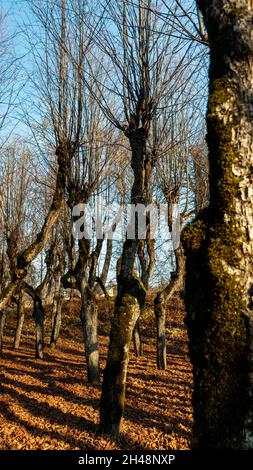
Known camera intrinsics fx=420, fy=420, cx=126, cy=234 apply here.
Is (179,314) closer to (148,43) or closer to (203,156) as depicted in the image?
(203,156)

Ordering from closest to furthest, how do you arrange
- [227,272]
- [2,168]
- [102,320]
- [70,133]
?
[227,272] < [70,133] < [2,168] < [102,320]

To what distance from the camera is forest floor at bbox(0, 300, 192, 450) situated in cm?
552

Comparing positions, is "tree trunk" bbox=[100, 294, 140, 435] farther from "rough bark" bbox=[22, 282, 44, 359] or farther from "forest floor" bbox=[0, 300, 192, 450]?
"rough bark" bbox=[22, 282, 44, 359]

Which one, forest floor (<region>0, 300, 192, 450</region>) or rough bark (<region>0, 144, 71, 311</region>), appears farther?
rough bark (<region>0, 144, 71, 311</region>)

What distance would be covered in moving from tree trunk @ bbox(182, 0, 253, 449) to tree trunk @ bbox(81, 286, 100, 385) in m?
7.21

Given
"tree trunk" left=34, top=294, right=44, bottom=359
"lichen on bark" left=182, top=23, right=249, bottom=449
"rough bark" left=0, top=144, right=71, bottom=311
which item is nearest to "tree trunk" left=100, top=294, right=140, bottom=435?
"lichen on bark" left=182, top=23, right=249, bottom=449

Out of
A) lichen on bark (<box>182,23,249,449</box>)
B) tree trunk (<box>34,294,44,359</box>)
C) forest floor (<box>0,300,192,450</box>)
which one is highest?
lichen on bark (<box>182,23,249,449</box>)

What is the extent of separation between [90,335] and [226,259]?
758 centimetres

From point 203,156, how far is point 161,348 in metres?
9.29

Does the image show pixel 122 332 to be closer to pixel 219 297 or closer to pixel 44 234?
pixel 219 297

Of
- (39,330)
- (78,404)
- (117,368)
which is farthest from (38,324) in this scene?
(117,368)

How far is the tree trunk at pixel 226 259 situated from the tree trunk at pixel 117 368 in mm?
3238

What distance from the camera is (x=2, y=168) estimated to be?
55.7 feet
